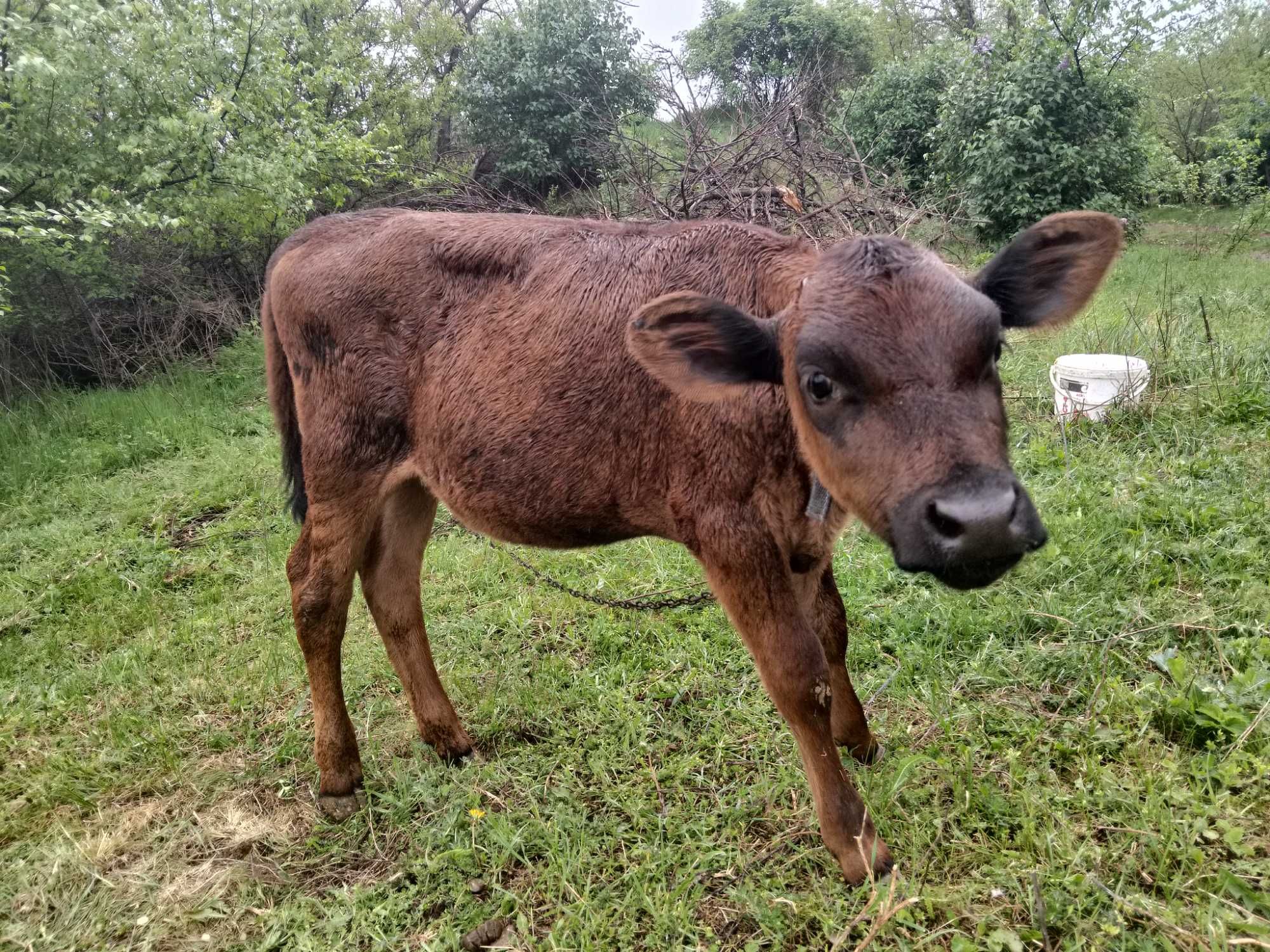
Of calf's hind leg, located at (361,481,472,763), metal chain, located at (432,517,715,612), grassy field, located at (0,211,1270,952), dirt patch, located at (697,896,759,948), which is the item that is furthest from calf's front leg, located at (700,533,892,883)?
calf's hind leg, located at (361,481,472,763)

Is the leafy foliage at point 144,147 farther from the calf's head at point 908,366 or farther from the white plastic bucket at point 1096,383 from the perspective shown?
the white plastic bucket at point 1096,383

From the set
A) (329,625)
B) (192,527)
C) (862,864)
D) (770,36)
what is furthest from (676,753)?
(770,36)

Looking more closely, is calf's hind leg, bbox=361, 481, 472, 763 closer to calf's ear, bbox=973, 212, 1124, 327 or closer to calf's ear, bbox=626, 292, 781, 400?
calf's ear, bbox=626, 292, 781, 400

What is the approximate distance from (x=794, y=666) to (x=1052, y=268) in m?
1.40

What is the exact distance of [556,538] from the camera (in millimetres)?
2752

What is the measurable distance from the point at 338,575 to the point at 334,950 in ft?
4.34

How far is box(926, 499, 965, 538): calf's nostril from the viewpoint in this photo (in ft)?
5.48

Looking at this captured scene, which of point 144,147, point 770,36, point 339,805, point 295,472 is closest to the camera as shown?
point 339,805

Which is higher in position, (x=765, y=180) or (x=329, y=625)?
(x=765, y=180)

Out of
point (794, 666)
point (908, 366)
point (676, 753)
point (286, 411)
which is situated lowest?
point (676, 753)

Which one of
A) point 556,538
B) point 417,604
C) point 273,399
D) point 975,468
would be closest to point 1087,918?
point 975,468

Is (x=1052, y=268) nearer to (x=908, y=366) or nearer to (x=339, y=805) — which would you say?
(x=908, y=366)

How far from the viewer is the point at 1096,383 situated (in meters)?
5.30

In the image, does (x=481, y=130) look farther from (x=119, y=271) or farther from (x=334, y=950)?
(x=334, y=950)
